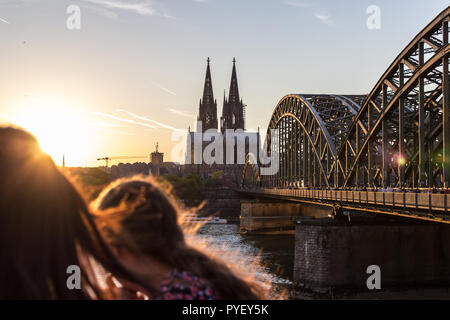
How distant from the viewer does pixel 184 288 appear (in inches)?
118

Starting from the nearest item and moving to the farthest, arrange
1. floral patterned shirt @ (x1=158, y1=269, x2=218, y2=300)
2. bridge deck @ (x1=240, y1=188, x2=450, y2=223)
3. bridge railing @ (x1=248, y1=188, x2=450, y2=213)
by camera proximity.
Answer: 1. floral patterned shirt @ (x1=158, y1=269, x2=218, y2=300)
2. bridge railing @ (x1=248, y1=188, x2=450, y2=213)
3. bridge deck @ (x1=240, y1=188, x2=450, y2=223)

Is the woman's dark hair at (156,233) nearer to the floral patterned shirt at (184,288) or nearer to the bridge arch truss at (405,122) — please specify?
the floral patterned shirt at (184,288)

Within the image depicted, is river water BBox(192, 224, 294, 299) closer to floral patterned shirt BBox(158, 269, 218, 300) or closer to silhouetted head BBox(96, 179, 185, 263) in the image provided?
silhouetted head BBox(96, 179, 185, 263)

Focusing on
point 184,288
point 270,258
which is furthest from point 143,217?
point 270,258

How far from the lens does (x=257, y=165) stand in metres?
149

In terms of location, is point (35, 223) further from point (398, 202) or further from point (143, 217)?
point (398, 202)

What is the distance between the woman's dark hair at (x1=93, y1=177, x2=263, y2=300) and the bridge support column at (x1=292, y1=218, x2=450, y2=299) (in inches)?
1408

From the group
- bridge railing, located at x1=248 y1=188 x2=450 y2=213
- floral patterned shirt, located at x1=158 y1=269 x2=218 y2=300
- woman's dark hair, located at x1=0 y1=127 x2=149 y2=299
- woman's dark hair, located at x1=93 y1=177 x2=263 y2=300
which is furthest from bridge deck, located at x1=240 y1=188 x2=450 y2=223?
woman's dark hair, located at x1=0 y1=127 x2=149 y2=299

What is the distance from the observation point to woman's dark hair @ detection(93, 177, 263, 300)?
3.09 m

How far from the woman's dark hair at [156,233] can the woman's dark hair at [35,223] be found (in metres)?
0.37

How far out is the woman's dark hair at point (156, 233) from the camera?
122 inches

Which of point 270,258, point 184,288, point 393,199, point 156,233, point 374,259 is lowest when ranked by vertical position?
point 270,258

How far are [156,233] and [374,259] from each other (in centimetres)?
3749
